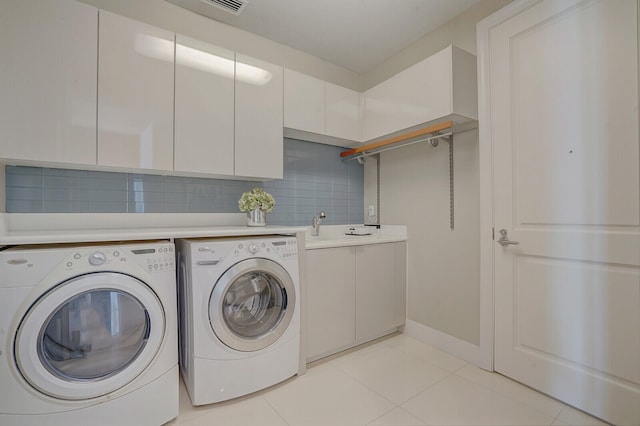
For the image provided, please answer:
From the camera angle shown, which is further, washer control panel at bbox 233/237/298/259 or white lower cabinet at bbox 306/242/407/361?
white lower cabinet at bbox 306/242/407/361

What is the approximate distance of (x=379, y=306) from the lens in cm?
236

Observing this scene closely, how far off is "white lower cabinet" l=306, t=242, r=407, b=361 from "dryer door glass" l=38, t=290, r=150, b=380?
1.00m

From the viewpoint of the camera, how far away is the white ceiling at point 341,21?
79.0 inches

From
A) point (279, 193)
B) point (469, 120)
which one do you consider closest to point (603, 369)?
point (469, 120)

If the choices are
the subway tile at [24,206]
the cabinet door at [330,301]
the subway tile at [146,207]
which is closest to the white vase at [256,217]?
the cabinet door at [330,301]

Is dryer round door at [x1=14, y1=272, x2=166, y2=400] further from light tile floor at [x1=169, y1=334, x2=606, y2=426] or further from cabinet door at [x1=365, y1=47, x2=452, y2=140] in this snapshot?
cabinet door at [x1=365, y1=47, x2=452, y2=140]

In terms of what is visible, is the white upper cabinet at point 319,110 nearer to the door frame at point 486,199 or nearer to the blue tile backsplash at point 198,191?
the blue tile backsplash at point 198,191

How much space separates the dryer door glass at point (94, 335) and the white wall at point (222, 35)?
1.75m

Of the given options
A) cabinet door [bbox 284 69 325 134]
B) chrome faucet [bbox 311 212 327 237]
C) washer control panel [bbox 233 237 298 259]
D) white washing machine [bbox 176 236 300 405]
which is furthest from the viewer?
chrome faucet [bbox 311 212 327 237]

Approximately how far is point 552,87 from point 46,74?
2634 mm

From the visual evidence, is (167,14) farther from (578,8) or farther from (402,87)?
(578,8)

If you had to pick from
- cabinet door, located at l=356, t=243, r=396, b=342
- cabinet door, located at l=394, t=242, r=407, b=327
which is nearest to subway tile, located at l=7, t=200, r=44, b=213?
cabinet door, located at l=356, t=243, r=396, b=342

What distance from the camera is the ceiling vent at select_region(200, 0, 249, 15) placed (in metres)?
1.90

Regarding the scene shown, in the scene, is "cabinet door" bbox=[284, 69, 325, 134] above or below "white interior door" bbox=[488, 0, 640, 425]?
above
